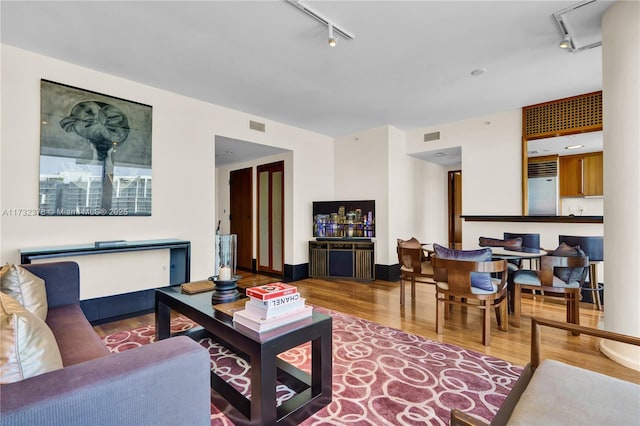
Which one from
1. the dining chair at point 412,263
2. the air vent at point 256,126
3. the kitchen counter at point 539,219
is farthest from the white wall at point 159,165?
the kitchen counter at point 539,219

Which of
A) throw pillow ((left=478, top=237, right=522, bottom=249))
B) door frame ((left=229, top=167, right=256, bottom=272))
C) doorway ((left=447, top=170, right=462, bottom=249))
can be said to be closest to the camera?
throw pillow ((left=478, top=237, right=522, bottom=249))

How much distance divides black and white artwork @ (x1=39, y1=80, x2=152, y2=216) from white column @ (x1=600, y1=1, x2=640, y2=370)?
468cm

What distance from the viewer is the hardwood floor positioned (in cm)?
243

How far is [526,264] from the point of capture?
15.0 ft

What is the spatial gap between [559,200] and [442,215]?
265 centimetres

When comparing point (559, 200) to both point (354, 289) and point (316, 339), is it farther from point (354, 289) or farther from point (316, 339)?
point (316, 339)

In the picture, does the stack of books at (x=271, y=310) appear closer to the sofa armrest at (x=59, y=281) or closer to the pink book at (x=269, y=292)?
the pink book at (x=269, y=292)

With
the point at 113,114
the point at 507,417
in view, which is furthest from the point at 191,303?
the point at 113,114

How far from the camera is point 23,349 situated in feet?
3.07

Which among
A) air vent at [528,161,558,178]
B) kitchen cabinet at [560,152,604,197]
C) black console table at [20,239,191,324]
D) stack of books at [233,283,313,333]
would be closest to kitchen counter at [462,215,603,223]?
air vent at [528,161,558,178]

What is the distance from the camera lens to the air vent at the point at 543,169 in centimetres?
454

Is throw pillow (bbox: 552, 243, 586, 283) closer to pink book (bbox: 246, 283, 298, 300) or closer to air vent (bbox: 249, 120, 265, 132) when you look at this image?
pink book (bbox: 246, 283, 298, 300)

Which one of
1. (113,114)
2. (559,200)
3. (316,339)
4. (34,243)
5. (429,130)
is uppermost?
(429,130)

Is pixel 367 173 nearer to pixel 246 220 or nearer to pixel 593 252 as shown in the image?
pixel 246 220
